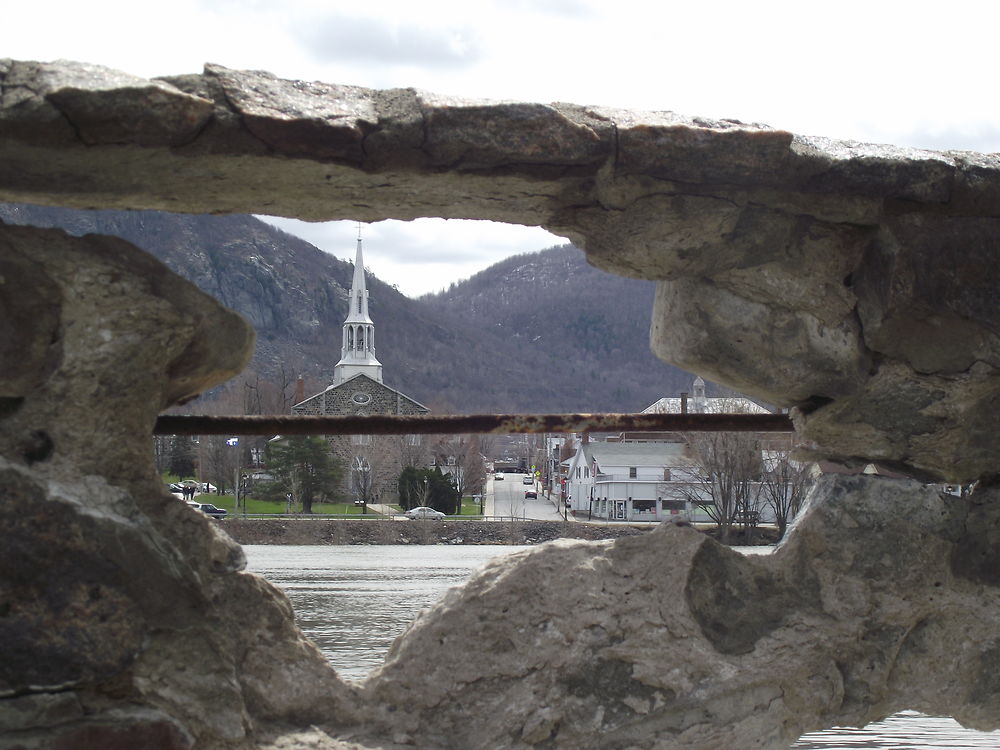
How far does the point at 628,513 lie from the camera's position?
31.9 ft

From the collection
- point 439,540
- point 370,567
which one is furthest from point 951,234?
point 439,540

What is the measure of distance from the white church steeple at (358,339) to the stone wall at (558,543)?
62.7 metres

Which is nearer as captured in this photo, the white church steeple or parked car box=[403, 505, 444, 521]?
parked car box=[403, 505, 444, 521]

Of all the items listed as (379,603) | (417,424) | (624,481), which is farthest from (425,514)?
(417,424)

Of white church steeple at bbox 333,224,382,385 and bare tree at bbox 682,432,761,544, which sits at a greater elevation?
white church steeple at bbox 333,224,382,385

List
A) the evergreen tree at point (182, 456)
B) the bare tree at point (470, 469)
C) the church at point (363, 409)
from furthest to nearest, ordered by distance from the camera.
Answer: the evergreen tree at point (182, 456) → the church at point (363, 409) → the bare tree at point (470, 469)

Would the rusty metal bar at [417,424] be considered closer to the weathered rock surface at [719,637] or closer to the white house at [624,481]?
the weathered rock surface at [719,637]

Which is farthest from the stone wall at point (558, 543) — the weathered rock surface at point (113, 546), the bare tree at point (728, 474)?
the bare tree at point (728, 474)

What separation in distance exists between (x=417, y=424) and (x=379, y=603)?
1421 millimetres

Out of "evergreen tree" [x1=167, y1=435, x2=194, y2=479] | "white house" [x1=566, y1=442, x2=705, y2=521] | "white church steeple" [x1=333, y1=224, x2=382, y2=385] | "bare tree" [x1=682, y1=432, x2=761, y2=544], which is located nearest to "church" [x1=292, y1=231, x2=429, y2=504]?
"white church steeple" [x1=333, y1=224, x2=382, y2=385]

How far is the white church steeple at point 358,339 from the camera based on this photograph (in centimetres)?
6856

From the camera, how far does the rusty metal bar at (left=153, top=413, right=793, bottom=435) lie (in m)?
3.03

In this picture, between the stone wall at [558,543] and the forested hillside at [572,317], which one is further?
the forested hillside at [572,317]

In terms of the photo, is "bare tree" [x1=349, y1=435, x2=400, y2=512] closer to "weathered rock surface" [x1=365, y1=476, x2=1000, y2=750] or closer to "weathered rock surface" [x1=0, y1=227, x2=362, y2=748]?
"weathered rock surface" [x1=365, y1=476, x2=1000, y2=750]
